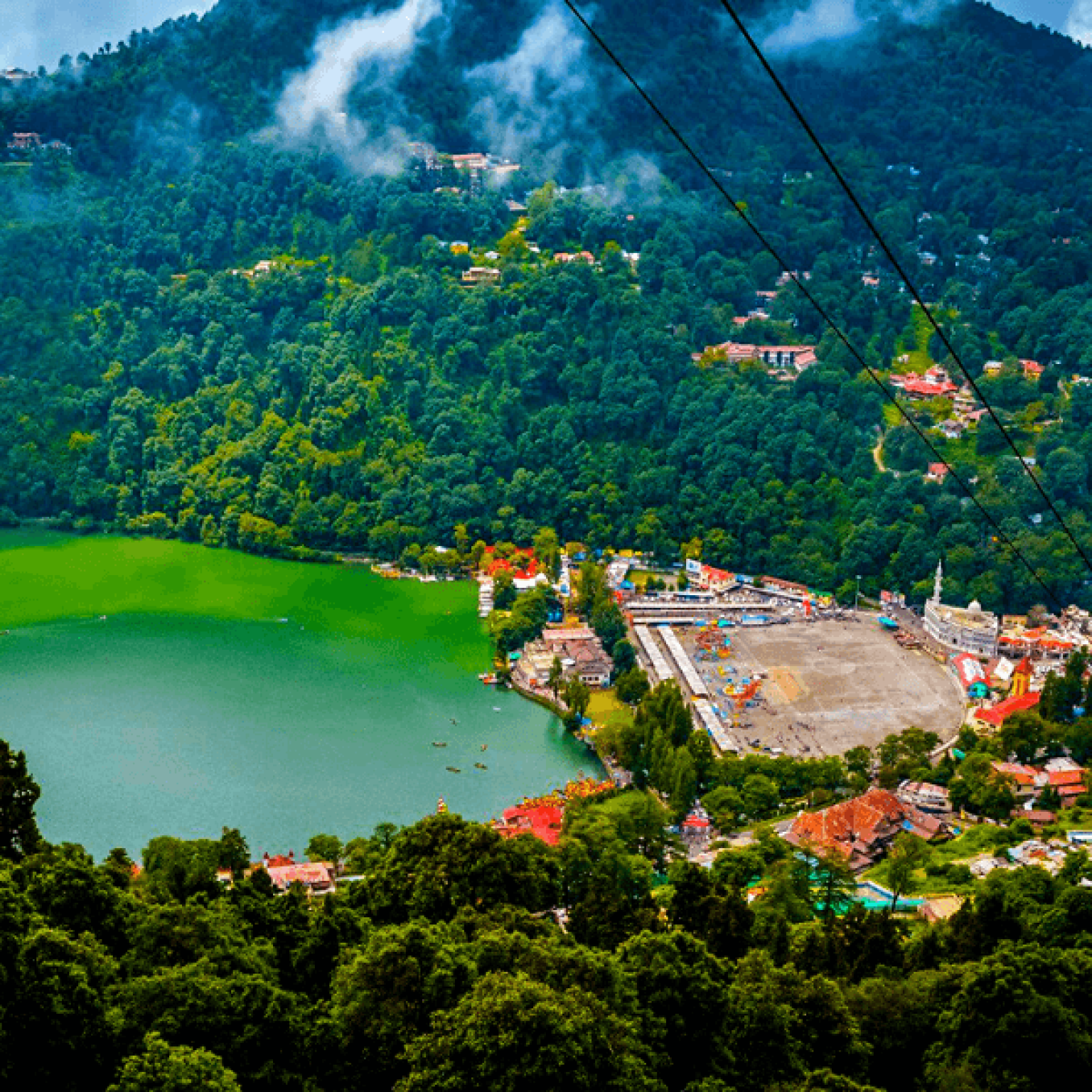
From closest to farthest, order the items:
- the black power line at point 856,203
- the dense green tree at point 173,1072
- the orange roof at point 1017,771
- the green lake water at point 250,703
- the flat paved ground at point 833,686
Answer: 1. the black power line at point 856,203
2. the dense green tree at point 173,1072
3. the green lake water at point 250,703
4. the orange roof at point 1017,771
5. the flat paved ground at point 833,686

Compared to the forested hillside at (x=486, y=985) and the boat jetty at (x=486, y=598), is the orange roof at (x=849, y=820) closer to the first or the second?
the forested hillside at (x=486, y=985)

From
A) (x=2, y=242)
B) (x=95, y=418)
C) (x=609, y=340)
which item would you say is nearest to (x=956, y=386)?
(x=609, y=340)

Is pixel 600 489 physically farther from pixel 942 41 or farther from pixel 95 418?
pixel 942 41

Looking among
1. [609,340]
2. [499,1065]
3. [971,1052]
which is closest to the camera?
[499,1065]

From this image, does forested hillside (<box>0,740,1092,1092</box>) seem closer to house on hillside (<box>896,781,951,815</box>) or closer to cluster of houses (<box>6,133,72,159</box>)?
house on hillside (<box>896,781,951,815</box>)

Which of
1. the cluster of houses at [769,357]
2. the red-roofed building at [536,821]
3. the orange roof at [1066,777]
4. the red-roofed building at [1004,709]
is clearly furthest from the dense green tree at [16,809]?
the cluster of houses at [769,357]

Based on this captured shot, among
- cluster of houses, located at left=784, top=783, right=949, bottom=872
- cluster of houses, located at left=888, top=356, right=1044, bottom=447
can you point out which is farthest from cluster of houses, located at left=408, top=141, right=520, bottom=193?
cluster of houses, located at left=784, top=783, right=949, bottom=872

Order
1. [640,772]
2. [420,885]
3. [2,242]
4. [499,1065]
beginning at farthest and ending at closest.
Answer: [2,242], [640,772], [420,885], [499,1065]
